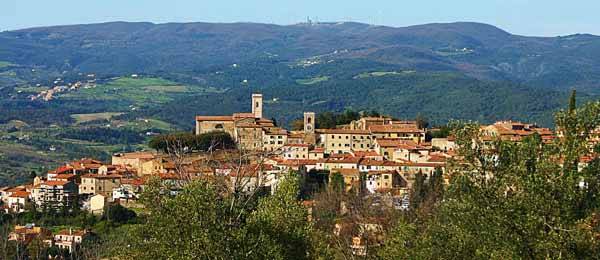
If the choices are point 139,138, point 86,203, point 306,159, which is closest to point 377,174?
point 306,159

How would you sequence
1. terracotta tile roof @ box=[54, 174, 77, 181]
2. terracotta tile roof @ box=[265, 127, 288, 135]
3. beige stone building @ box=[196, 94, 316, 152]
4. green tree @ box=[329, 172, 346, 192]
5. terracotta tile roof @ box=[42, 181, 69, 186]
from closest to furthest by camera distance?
1. green tree @ box=[329, 172, 346, 192]
2. terracotta tile roof @ box=[42, 181, 69, 186]
3. terracotta tile roof @ box=[54, 174, 77, 181]
4. beige stone building @ box=[196, 94, 316, 152]
5. terracotta tile roof @ box=[265, 127, 288, 135]

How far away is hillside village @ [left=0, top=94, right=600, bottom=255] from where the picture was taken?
2183 inches

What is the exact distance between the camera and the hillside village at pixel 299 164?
5544 cm

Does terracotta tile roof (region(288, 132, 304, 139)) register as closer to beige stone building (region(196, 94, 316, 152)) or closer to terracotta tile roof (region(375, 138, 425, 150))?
beige stone building (region(196, 94, 316, 152))

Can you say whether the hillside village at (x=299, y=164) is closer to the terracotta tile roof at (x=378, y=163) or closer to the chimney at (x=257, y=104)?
the terracotta tile roof at (x=378, y=163)

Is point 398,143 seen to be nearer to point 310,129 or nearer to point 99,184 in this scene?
point 310,129

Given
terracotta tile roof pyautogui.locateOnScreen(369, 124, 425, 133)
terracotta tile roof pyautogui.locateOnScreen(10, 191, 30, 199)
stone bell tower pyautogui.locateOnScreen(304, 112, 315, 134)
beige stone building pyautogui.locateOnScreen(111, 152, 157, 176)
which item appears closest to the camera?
beige stone building pyautogui.locateOnScreen(111, 152, 157, 176)

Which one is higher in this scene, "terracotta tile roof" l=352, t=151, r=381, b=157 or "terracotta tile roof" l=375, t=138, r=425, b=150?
"terracotta tile roof" l=375, t=138, r=425, b=150

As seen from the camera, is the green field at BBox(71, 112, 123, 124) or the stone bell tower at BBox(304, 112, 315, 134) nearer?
the stone bell tower at BBox(304, 112, 315, 134)

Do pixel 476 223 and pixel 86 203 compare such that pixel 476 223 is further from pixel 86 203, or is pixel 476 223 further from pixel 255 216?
pixel 86 203

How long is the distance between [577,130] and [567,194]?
182 cm

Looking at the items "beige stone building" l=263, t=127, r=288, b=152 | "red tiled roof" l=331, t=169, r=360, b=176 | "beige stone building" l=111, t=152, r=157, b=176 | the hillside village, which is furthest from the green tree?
"beige stone building" l=111, t=152, r=157, b=176

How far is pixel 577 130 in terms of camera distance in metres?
19.8

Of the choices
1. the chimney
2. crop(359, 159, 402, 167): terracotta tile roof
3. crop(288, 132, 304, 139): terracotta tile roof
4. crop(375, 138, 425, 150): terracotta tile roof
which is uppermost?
the chimney
